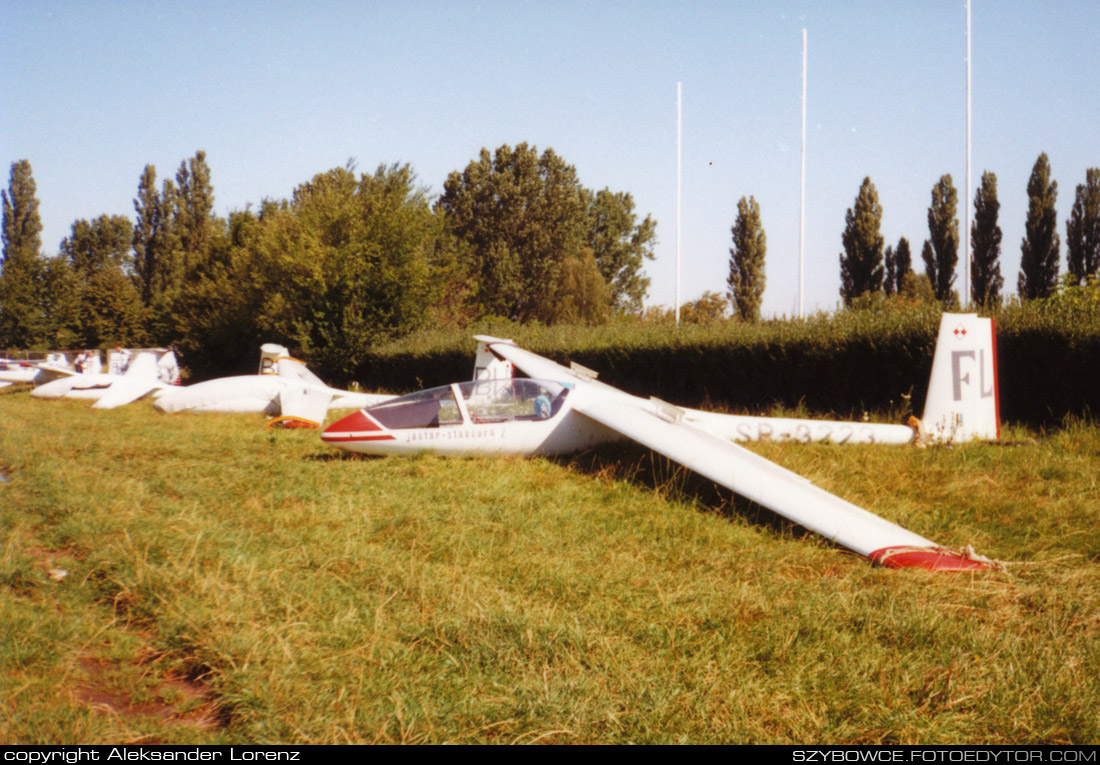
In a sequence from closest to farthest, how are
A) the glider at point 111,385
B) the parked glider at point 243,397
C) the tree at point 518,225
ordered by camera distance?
the parked glider at point 243,397
the glider at point 111,385
the tree at point 518,225

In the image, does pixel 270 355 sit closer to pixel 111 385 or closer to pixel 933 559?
pixel 111 385

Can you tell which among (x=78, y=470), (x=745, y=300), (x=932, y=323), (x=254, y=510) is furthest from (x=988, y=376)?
(x=745, y=300)

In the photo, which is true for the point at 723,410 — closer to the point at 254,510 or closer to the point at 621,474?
the point at 621,474

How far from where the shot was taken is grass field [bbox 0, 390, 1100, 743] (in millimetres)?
2670

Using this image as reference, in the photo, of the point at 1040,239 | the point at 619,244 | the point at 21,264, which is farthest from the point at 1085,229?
the point at 21,264

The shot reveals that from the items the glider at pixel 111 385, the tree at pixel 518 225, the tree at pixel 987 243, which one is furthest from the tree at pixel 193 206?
the tree at pixel 987 243

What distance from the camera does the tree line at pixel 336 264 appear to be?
25.7 metres

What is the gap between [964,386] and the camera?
29.2 ft

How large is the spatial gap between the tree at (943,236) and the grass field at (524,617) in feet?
126

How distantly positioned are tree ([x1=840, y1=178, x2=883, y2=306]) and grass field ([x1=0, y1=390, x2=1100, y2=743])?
36.5m

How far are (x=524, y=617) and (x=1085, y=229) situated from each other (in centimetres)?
4698

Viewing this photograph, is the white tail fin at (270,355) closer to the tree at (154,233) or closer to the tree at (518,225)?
the tree at (518,225)

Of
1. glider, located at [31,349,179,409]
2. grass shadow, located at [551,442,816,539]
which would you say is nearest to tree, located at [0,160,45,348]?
glider, located at [31,349,179,409]

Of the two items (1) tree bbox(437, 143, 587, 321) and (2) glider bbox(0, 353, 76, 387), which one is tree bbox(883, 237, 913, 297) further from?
(2) glider bbox(0, 353, 76, 387)
